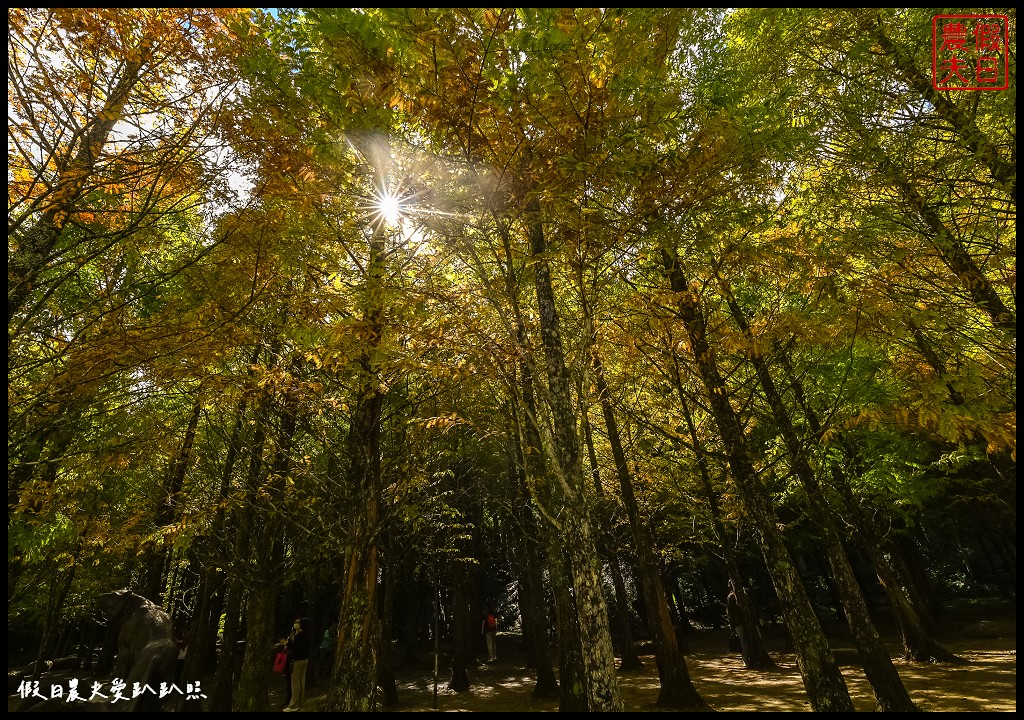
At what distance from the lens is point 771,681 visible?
38.9ft

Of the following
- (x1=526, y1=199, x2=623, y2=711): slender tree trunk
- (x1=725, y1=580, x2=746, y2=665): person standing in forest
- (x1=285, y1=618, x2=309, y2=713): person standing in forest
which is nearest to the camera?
(x1=526, y1=199, x2=623, y2=711): slender tree trunk

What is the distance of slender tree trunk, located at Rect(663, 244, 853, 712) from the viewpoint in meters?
5.72

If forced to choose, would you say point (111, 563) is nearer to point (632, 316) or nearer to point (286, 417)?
point (286, 417)

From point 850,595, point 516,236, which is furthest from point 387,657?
point 516,236

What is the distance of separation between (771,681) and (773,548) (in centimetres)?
852

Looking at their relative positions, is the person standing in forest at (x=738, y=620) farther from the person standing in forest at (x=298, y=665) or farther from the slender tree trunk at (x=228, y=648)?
the slender tree trunk at (x=228, y=648)

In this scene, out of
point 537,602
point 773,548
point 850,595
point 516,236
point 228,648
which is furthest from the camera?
point 537,602

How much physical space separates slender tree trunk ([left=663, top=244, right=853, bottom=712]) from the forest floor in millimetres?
4135

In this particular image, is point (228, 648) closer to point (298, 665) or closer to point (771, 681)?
point (298, 665)

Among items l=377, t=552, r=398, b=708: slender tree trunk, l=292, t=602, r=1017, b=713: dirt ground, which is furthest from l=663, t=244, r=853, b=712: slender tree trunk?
l=377, t=552, r=398, b=708: slender tree trunk

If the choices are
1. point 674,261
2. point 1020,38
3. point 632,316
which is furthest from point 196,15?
point 1020,38

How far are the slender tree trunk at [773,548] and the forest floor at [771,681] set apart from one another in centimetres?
413

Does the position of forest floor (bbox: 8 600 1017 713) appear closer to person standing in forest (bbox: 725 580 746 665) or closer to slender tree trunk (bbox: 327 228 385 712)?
person standing in forest (bbox: 725 580 746 665)

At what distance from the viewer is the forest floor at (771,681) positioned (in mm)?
9062
